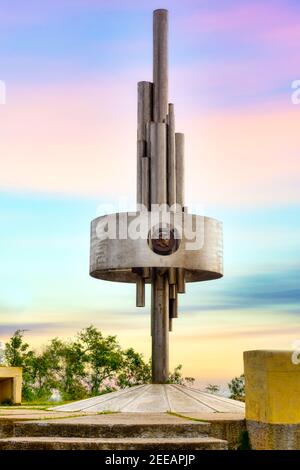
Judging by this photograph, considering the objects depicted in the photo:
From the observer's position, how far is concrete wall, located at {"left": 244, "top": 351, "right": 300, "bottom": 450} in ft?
38.4

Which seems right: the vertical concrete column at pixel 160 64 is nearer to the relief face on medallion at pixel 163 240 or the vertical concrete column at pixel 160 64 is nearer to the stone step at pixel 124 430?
the relief face on medallion at pixel 163 240

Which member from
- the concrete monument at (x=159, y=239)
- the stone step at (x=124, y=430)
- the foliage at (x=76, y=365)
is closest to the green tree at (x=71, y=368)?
the foliage at (x=76, y=365)

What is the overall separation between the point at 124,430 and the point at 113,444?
105cm

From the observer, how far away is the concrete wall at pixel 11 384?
29656mm

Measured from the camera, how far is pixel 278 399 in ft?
38.5

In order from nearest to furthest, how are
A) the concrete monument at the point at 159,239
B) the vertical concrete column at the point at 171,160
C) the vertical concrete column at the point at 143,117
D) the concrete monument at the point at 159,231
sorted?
the concrete monument at the point at 159,239, the concrete monument at the point at 159,231, the vertical concrete column at the point at 171,160, the vertical concrete column at the point at 143,117

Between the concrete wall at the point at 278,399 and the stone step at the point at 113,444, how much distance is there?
79 cm

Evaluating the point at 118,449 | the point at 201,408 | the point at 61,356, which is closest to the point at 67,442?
the point at 118,449

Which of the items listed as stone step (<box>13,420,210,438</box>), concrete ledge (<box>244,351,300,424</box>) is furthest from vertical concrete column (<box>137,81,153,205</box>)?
concrete ledge (<box>244,351,300,424</box>)

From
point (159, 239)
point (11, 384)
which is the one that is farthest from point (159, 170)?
point (11, 384)

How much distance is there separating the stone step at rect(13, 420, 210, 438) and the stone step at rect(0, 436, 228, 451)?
1.70 feet
